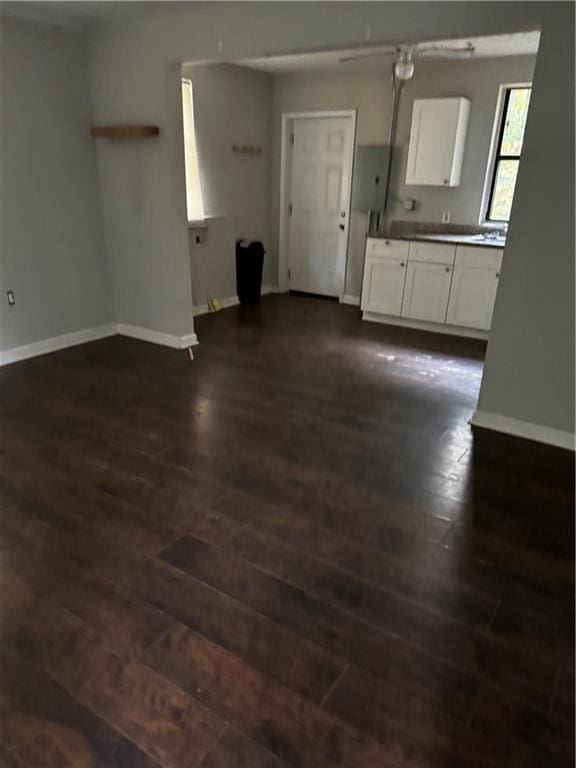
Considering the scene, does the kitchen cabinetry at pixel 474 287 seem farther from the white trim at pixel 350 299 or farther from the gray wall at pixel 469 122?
the white trim at pixel 350 299

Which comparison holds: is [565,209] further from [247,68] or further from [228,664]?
[247,68]

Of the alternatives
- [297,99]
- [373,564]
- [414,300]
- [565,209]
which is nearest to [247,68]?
[297,99]

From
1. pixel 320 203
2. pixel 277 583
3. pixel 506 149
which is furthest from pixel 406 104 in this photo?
pixel 277 583

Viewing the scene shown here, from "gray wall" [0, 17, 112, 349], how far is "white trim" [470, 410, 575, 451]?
3.45 m

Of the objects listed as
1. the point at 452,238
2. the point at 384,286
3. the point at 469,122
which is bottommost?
the point at 384,286

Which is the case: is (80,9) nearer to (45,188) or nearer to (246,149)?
(45,188)

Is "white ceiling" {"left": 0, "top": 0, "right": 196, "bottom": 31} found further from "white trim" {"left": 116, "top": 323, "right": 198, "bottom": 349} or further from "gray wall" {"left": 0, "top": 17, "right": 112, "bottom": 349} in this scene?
"white trim" {"left": 116, "top": 323, "right": 198, "bottom": 349}

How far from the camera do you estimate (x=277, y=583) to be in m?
1.97

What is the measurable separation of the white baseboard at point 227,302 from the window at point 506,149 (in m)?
2.77

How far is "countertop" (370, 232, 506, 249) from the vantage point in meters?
4.76

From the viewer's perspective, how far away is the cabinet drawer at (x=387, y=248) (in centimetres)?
517

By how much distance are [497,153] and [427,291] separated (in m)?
1.52

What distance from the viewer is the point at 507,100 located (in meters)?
4.97

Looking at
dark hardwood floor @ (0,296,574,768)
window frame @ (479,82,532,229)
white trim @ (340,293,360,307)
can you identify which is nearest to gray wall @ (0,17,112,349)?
dark hardwood floor @ (0,296,574,768)
